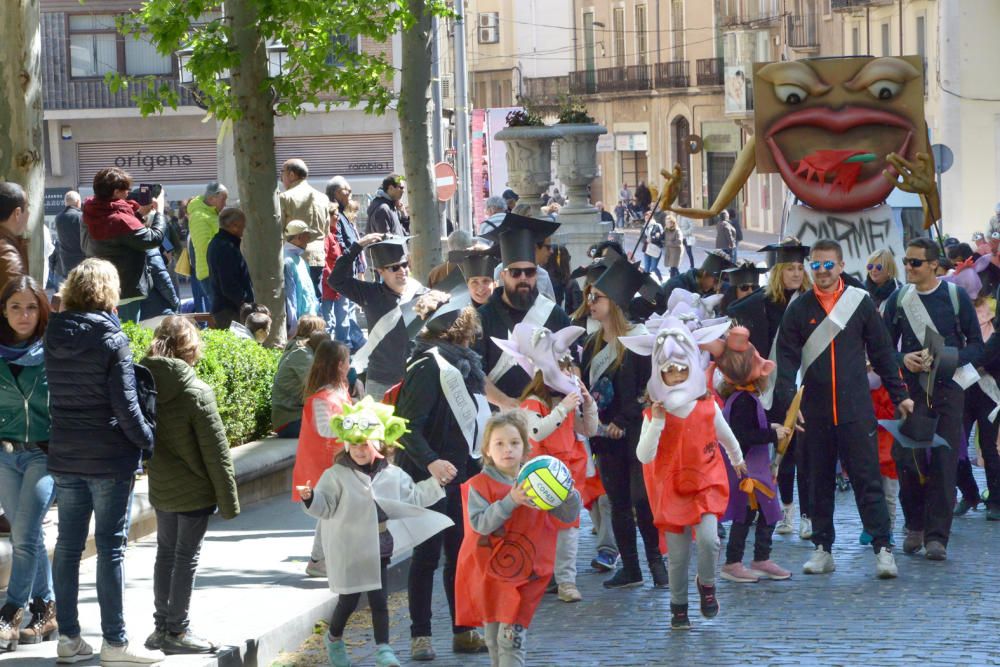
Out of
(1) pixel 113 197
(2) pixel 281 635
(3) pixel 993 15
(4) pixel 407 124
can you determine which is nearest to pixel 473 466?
(2) pixel 281 635

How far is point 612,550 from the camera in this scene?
10266mm

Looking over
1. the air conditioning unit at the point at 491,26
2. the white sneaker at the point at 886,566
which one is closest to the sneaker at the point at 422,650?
the white sneaker at the point at 886,566

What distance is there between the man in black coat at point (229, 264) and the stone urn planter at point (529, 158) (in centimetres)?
1231

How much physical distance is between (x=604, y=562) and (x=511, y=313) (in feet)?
5.17

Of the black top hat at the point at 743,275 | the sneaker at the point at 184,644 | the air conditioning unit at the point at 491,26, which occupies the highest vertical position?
the air conditioning unit at the point at 491,26

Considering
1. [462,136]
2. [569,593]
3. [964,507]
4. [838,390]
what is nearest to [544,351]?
[569,593]

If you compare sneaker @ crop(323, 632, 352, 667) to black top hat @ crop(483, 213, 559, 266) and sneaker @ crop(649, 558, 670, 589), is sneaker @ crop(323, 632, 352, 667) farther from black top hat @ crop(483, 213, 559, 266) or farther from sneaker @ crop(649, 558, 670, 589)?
black top hat @ crop(483, 213, 559, 266)

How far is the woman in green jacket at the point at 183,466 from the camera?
7875 millimetres

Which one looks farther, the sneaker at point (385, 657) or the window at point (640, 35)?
the window at point (640, 35)

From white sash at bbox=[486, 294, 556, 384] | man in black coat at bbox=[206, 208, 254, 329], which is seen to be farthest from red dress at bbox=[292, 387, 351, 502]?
man in black coat at bbox=[206, 208, 254, 329]

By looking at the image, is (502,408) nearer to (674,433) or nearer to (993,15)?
(674,433)

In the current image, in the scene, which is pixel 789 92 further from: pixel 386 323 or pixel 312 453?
pixel 312 453

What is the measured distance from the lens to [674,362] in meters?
8.81

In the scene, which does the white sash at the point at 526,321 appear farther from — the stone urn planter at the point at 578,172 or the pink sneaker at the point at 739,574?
the stone urn planter at the point at 578,172
